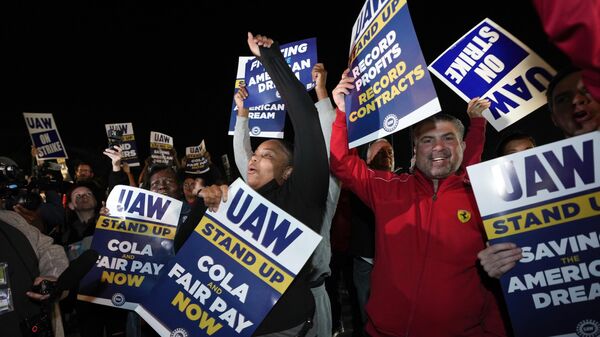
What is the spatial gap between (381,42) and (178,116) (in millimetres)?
14529

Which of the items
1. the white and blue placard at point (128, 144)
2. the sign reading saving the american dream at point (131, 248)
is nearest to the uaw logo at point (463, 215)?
the sign reading saving the american dream at point (131, 248)

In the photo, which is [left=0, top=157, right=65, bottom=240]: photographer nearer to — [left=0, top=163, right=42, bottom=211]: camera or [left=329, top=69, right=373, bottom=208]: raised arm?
[left=0, top=163, right=42, bottom=211]: camera

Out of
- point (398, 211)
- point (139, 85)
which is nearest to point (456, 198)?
point (398, 211)

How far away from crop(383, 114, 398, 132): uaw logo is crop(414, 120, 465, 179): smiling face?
0.20 m

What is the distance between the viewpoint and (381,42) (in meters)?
2.72

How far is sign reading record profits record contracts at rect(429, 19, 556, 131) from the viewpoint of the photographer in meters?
3.15

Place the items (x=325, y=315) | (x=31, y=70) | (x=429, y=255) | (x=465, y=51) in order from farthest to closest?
1. (x=31, y=70)
2. (x=465, y=51)
3. (x=325, y=315)
4. (x=429, y=255)

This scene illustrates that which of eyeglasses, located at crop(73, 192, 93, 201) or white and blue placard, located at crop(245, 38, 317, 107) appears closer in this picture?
white and blue placard, located at crop(245, 38, 317, 107)

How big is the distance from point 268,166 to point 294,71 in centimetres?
236

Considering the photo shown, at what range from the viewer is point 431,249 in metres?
2.36

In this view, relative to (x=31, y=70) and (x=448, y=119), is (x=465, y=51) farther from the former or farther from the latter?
(x=31, y=70)

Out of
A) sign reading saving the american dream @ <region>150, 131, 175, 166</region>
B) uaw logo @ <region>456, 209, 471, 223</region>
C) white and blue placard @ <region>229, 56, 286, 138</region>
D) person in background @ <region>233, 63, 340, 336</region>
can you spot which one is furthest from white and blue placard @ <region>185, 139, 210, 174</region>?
uaw logo @ <region>456, 209, 471, 223</region>

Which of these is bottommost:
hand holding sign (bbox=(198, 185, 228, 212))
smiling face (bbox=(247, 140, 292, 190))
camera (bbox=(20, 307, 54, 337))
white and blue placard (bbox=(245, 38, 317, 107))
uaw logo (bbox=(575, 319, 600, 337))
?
uaw logo (bbox=(575, 319, 600, 337))

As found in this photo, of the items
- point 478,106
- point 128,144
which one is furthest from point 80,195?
point 478,106
